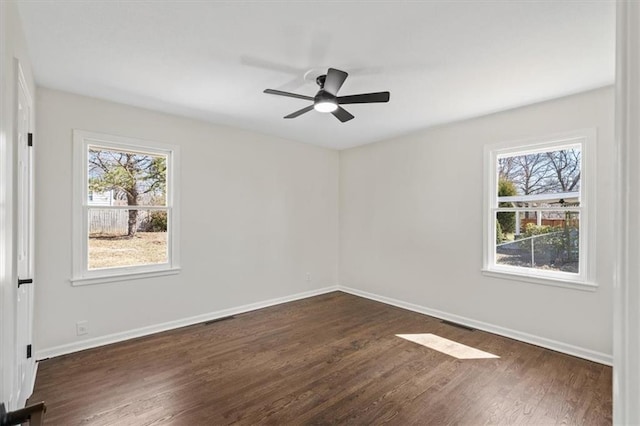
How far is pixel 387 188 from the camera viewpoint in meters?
5.02

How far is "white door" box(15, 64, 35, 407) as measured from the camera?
6.78ft

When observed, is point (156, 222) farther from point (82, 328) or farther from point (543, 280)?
point (543, 280)

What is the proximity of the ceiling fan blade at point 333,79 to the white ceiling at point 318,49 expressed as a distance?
17 cm

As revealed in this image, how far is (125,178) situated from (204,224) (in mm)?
1034

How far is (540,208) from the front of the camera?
11.5 feet

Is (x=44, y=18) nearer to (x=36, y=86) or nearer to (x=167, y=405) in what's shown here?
(x=36, y=86)

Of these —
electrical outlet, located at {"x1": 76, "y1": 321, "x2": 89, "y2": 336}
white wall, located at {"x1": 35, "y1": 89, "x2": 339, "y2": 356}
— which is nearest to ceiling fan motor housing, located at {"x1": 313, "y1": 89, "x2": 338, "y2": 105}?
white wall, located at {"x1": 35, "y1": 89, "x2": 339, "y2": 356}

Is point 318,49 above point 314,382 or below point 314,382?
above

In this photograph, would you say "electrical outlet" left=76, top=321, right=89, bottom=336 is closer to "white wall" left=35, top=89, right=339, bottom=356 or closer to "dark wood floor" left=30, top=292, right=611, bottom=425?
"white wall" left=35, top=89, right=339, bottom=356

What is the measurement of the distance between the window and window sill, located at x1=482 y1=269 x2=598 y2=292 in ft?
12.5

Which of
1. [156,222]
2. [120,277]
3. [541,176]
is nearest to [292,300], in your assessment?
[156,222]

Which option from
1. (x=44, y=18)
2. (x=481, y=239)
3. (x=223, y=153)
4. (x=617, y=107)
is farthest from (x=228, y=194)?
(x=617, y=107)

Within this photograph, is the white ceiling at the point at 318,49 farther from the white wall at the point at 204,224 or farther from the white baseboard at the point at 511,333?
the white baseboard at the point at 511,333

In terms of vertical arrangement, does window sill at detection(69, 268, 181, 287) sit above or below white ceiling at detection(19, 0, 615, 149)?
below
